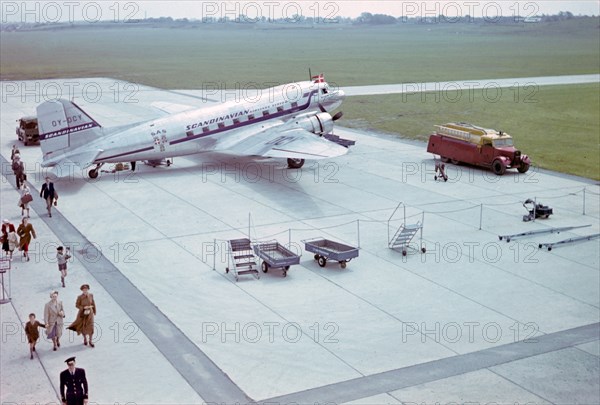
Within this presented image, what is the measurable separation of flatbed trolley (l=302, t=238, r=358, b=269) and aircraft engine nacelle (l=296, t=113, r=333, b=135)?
16.7m

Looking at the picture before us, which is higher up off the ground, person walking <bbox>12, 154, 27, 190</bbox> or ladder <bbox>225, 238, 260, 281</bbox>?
person walking <bbox>12, 154, 27, 190</bbox>

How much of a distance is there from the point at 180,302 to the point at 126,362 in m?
4.39

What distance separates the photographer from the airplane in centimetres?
3938

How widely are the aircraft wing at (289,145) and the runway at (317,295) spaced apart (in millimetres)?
1632

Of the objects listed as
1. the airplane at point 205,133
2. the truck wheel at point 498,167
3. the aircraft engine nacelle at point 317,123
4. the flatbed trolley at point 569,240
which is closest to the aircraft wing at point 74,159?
the airplane at point 205,133

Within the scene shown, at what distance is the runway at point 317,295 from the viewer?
19.6 meters

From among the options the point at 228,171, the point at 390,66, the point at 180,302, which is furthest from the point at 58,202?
the point at 390,66

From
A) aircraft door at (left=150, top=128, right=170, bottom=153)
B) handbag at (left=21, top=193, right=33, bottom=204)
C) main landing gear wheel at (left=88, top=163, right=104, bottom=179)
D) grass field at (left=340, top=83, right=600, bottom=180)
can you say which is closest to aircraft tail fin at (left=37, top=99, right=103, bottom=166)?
main landing gear wheel at (left=88, top=163, right=104, bottom=179)

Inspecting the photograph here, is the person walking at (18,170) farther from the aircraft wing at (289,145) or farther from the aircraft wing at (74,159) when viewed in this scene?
the aircraft wing at (289,145)

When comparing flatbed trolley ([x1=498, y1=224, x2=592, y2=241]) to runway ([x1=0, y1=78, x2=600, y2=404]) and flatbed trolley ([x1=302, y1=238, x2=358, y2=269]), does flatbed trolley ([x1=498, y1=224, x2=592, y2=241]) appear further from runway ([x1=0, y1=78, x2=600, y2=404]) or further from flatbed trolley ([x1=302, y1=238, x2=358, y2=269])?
flatbed trolley ([x1=302, y1=238, x2=358, y2=269])

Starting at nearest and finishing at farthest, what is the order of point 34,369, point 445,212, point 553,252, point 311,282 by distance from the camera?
point 34,369, point 311,282, point 553,252, point 445,212

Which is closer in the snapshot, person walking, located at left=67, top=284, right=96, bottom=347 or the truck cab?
person walking, located at left=67, top=284, right=96, bottom=347

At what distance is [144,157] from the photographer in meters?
41.2

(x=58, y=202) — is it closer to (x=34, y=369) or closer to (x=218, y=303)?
(x=218, y=303)
